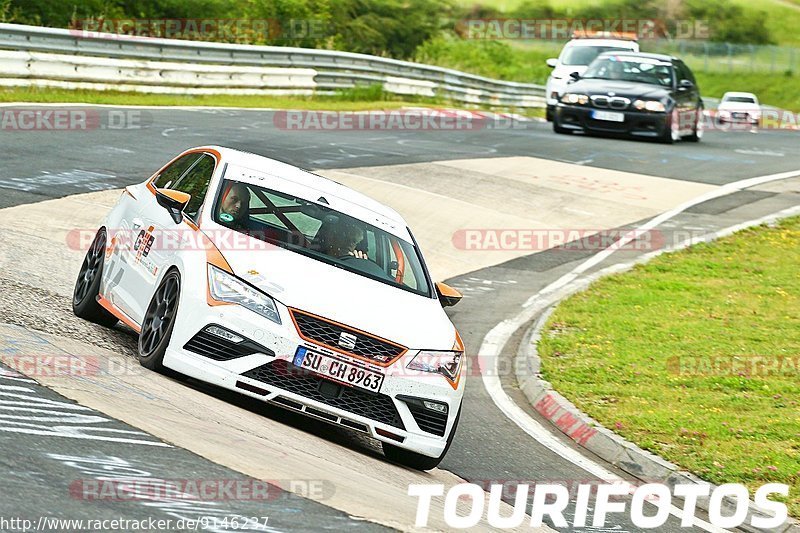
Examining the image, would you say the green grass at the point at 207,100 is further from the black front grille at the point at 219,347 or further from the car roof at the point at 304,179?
the black front grille at the point at 219,347

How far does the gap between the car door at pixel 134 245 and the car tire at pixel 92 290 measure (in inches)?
7.4

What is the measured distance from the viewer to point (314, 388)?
7695 mm

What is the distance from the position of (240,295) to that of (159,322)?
2.44ft

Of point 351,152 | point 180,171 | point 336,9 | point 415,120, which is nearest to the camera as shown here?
point 180,171

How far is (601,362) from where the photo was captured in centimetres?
1170

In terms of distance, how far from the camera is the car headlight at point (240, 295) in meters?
7.73

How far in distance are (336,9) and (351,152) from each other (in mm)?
24849

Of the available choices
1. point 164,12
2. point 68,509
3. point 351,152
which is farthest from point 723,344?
point 164,12

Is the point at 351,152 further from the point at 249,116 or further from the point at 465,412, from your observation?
the point at 465,412

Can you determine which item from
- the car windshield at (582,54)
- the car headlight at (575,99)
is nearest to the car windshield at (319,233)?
the car headlight at (575,99)

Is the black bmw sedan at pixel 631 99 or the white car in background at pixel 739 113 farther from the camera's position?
the white car in background at pixel 739 113

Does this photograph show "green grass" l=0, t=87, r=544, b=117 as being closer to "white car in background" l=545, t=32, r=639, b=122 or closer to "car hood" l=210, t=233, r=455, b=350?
"white car in background" l=545, t=32, r=639, b=122

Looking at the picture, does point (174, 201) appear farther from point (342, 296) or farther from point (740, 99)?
point (740, 99)

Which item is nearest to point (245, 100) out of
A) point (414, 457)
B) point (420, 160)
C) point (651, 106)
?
point (420, 160)
